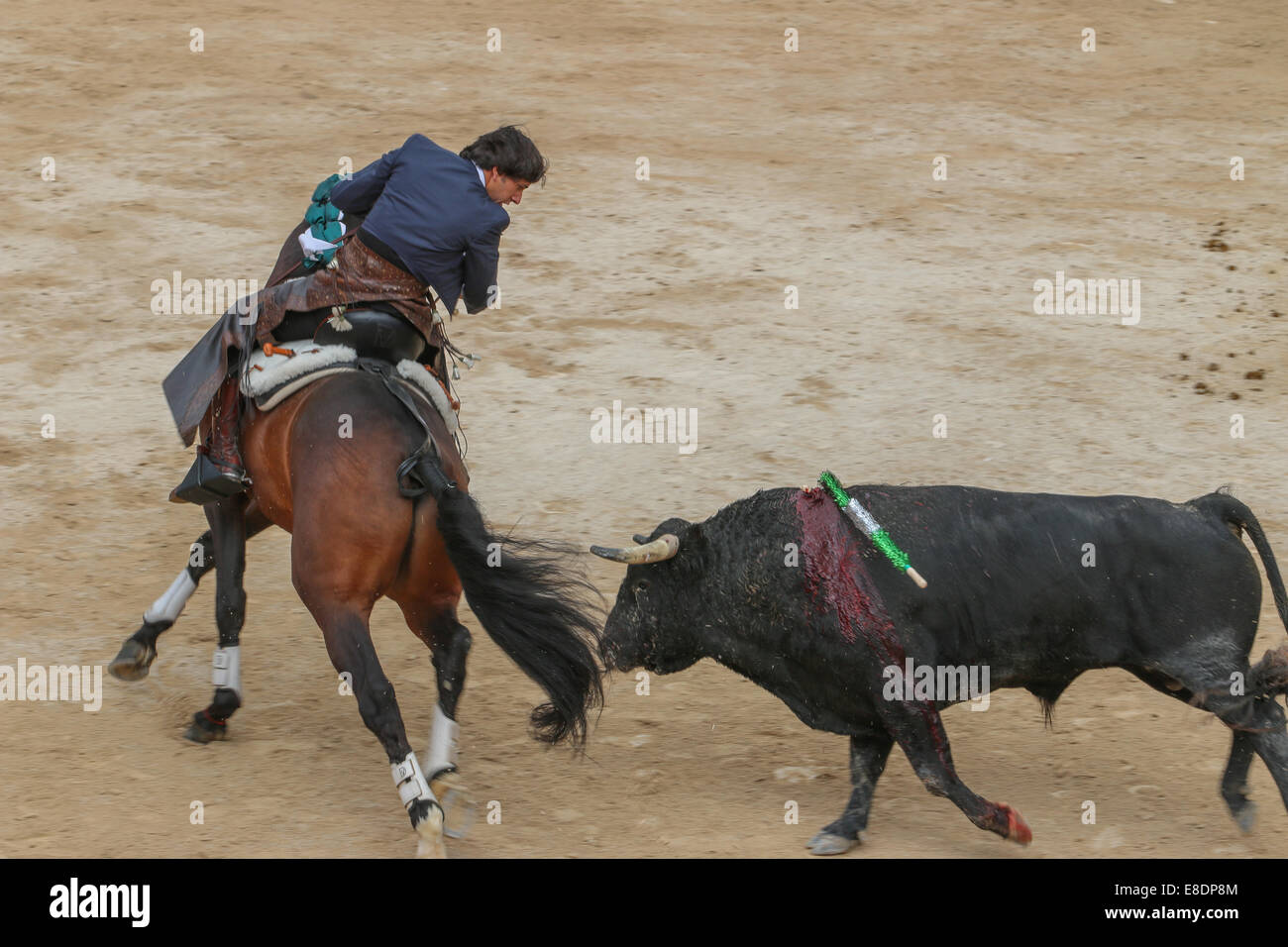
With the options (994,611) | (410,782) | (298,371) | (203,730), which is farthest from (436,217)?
(994,611)

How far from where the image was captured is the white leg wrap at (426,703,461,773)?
5.51 m

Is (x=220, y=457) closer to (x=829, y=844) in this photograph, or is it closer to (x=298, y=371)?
(x=298, y=371)

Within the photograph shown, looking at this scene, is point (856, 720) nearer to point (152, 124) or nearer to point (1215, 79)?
point (152, 124)

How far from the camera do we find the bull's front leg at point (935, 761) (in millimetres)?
5074

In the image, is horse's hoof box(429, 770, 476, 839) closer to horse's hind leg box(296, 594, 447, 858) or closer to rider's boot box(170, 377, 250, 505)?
horse's hind leg box(296, 594, 447, 858)

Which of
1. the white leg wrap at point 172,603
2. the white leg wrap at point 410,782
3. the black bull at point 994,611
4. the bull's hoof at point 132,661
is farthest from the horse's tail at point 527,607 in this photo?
the bull's hoof at point 132,661

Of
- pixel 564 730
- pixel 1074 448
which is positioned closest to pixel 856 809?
pixel 564 730

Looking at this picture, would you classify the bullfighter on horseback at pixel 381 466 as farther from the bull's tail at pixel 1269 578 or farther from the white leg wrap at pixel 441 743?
the bull's tail at pixel 1269 578

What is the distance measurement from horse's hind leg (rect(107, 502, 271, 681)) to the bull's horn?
5.31 ft

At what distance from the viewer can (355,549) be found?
5.17m

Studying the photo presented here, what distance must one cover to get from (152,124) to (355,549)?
8627 millimetres

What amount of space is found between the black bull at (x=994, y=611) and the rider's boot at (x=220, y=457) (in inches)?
56.6

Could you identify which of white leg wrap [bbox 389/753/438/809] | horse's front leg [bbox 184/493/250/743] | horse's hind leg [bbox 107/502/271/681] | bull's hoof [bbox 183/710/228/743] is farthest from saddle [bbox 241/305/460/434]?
white leg wrap [bbox 389/753/438/809]

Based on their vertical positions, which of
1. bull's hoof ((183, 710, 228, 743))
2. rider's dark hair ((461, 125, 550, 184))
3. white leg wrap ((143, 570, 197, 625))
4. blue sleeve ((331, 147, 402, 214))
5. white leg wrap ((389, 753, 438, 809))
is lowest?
bull's hoof ((183, 710, 228, 743))
